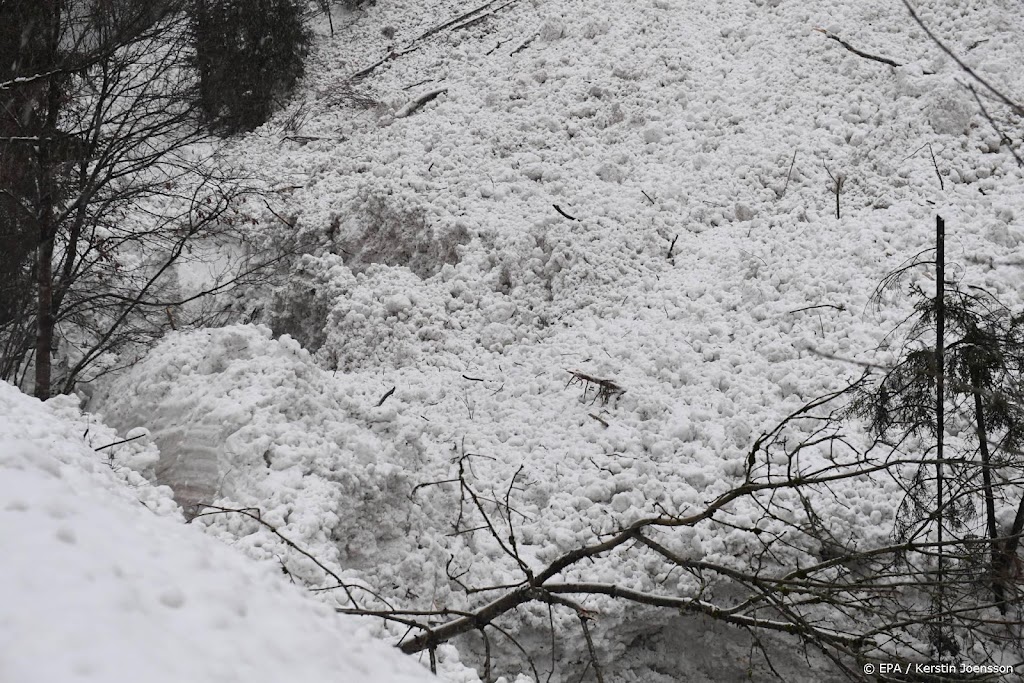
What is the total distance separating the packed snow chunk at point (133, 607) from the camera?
4.68 ft

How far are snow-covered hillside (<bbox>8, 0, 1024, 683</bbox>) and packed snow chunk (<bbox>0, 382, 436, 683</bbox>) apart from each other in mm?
20

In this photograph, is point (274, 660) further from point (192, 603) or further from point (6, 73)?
point (6, 73)

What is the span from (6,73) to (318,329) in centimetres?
385

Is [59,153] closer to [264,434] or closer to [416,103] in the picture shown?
[264,434]

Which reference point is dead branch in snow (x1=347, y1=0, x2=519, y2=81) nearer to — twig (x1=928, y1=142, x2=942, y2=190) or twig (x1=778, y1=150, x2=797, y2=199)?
twig (x1=778, y1=150, x2=797, y2=199)

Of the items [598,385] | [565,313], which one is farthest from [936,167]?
[598,385]

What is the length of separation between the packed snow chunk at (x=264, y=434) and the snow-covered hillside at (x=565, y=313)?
0.08ft

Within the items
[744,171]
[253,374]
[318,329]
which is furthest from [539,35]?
[253,374]

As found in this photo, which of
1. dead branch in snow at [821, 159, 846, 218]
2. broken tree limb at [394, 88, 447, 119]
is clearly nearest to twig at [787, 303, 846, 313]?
dead branch in snow at [821, 159, 846, 218]

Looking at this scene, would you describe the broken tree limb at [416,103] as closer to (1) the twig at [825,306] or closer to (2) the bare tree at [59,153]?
(2) the bare tree at [59,153]

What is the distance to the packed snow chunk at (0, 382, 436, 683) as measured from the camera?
1.43 m

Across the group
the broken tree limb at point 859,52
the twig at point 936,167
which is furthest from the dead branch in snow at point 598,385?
the broken tree limb at point 859,52

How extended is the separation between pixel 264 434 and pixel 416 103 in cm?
761

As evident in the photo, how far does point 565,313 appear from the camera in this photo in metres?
7.88
